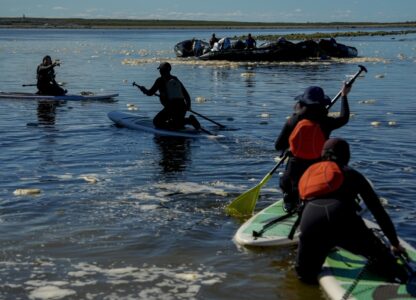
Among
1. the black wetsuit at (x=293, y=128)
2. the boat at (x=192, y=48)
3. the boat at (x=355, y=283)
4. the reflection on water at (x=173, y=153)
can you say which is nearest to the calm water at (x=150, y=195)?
the reflection on water at (x=173, y=153)

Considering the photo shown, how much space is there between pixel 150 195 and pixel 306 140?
13.4 feet

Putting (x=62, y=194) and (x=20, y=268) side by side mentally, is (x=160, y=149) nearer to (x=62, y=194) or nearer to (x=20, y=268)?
(x=62, y=194)

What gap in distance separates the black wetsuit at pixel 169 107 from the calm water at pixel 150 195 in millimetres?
621

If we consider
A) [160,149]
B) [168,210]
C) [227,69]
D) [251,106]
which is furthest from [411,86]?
[168,210]

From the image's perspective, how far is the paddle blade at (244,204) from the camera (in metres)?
10.3

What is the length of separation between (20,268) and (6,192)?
12.7 feet

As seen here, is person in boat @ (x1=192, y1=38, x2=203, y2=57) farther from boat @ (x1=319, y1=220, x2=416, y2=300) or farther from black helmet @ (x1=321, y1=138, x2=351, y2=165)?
black helmet @ (x1=321, y1=138, x2=351, y2=165)

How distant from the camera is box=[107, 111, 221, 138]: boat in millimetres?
17203

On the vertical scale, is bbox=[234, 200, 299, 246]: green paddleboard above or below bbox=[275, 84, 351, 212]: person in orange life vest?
below

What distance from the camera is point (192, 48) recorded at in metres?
53.2

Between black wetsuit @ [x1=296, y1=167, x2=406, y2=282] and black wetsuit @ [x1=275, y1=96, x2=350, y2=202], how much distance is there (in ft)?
5.17

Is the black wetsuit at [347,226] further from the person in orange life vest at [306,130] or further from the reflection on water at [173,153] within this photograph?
the reflection on water at [173,153]

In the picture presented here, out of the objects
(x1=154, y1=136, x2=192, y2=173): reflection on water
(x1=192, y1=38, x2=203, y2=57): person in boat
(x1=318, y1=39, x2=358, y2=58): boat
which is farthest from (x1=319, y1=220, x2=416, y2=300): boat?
(x1=192, y1=38, x2=203, y2=57): person in boat

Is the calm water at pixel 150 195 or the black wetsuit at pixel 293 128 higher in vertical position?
the black wetsuit at pixel 293 128
